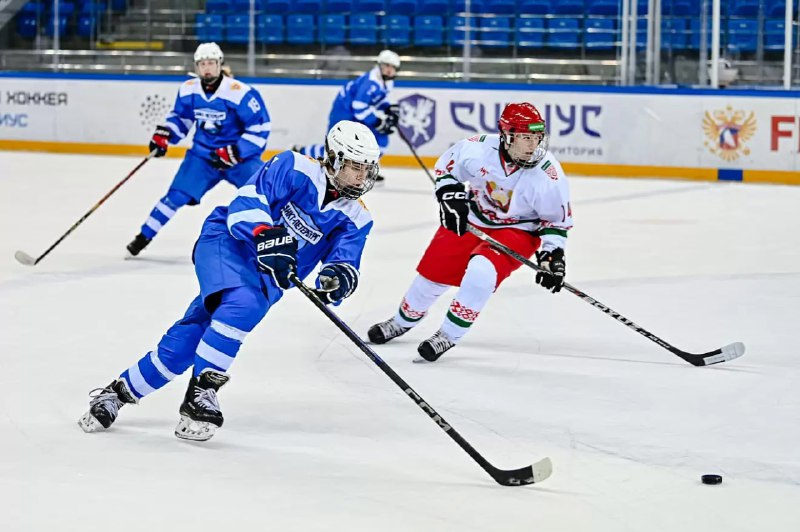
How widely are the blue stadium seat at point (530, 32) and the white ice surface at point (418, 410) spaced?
417cm

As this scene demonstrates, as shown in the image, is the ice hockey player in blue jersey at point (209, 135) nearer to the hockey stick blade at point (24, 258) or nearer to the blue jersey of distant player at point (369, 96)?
the hockey stick blade at point (24, 258)

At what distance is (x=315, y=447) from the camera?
140 inches

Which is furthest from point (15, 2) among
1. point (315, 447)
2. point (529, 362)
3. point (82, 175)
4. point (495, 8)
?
point (315, 447)

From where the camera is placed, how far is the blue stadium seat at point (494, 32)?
1134cm

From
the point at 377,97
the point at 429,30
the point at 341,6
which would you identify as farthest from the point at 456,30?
the point at 377,97

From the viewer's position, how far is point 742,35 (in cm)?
1005

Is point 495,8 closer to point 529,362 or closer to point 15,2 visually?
point 15,2

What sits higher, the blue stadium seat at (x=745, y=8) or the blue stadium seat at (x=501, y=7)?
the blue stadium seat at (x=501, y=7)

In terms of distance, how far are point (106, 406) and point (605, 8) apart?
7.99 metres

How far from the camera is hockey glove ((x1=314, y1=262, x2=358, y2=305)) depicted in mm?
3461

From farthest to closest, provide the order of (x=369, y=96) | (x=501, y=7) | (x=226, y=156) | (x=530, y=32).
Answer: (x=501, y=7) < (x=530, y=32) < (x=369, y=96) < (x=226, y=156)

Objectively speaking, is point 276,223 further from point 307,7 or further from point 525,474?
point 307,7

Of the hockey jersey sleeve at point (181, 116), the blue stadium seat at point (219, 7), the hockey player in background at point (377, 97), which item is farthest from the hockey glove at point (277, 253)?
the blue stadium seat at point (219, 7)

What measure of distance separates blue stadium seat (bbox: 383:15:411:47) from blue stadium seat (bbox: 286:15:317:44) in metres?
0.69
